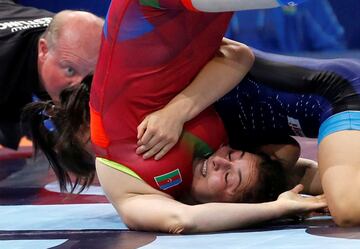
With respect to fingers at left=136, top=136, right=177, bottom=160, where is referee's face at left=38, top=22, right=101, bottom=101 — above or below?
below

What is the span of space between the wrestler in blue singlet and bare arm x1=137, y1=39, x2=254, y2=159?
0.09 metres

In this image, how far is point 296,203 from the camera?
7.05 feet

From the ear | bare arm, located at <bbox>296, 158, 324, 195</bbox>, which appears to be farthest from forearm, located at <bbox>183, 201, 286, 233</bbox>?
the ear

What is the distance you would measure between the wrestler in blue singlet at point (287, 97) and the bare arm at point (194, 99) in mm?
94

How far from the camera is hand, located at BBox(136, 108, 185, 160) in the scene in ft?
7.16

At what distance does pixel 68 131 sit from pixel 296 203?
0.74 m

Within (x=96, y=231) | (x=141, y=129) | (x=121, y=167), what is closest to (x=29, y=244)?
(x=96, y=231)

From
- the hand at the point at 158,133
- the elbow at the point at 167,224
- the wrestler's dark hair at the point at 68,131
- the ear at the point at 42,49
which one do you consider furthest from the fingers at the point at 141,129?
the ear at the point at 42,49

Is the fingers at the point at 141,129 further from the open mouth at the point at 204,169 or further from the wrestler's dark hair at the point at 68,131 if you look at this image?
the wrestler's dark hair at the point at 68,131

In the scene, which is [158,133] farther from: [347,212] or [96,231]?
[347,212]

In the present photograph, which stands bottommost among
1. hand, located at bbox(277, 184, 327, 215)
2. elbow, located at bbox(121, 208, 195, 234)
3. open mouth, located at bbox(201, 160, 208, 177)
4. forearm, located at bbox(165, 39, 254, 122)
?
elbow, located at bbox(121, 208, 195, 234)

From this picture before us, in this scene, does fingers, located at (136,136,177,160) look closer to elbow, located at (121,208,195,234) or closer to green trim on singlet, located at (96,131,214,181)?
green trim on singlet, located at (96,131,214,181)

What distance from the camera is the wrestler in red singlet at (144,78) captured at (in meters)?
2.18

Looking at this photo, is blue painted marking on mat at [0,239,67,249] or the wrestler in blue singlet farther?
the wrestler in blue singlet
